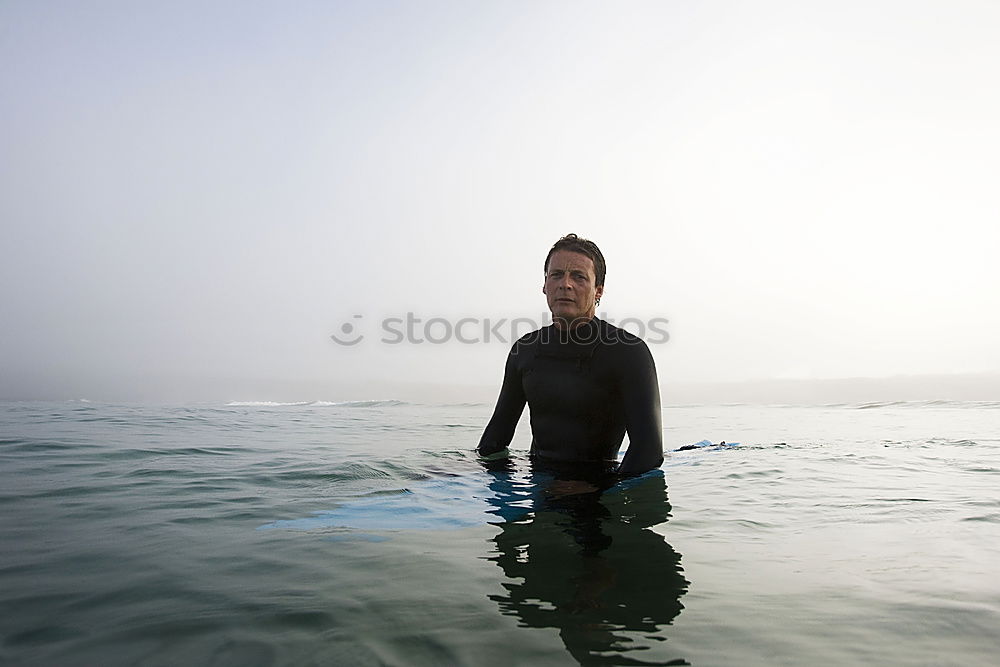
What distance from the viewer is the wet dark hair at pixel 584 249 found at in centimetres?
479

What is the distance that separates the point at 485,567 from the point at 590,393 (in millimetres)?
2376

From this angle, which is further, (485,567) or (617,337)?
(617,337)

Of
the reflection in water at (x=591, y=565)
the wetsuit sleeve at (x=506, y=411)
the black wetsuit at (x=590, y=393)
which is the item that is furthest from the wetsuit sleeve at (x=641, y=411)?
the wetsuit sleeve at (x=506, y=411)

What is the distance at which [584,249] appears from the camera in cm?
479

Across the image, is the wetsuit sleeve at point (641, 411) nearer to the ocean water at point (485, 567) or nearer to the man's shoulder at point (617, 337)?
the man's shoulder at point (617, 337)

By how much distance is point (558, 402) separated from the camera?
4.85m

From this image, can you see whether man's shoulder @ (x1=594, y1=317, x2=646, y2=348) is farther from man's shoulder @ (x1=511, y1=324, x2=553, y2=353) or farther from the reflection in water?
the reflection in water

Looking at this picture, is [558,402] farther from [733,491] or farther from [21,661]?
[21,661]

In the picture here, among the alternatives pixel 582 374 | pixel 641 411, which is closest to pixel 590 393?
pixel 582 374

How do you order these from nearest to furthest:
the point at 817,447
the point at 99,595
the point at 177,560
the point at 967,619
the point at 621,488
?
the point at 967,619
the point at 99,595
the point at 177,560
the point at 621,488
the point at 817,447

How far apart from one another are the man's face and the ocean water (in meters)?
1.31

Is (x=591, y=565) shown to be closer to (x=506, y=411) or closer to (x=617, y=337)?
(x=617, y=337)

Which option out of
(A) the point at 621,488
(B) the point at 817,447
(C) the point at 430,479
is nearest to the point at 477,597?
(A) the point at 621,488

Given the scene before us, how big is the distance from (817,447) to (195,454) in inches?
309
